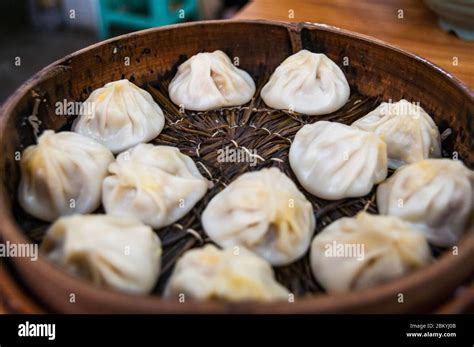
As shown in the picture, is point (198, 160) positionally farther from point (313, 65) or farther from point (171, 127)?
point (313, 65)

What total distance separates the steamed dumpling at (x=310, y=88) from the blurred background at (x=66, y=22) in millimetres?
2673

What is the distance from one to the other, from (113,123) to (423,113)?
3.34 ft

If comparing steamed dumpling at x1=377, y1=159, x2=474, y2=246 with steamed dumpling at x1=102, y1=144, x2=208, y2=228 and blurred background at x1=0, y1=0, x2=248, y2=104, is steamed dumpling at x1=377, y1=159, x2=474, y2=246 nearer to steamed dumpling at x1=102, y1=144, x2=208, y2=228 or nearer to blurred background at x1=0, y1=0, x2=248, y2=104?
steamed dumpling at x1=102, y1=144, x2=208, y2=228

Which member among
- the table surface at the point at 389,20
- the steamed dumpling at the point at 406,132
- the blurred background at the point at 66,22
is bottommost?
the blurred background at the point at 66,22

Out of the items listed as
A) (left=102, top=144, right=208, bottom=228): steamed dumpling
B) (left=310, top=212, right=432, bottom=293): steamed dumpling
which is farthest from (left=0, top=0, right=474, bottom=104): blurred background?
(left=102, top=144, right=208, bottom=228): steamed dumpling

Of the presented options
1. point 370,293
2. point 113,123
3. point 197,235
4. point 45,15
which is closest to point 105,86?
point 113,123

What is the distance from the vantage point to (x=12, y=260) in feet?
3.64

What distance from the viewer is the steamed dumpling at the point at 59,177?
139cm

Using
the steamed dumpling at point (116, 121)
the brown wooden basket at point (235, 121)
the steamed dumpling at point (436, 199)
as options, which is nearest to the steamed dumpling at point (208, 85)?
the brown wooden basket at point (235, 121)

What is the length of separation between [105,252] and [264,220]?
406mm

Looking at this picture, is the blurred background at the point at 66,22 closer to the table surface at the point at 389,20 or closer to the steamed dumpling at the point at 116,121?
the table surface at the point at 389,20

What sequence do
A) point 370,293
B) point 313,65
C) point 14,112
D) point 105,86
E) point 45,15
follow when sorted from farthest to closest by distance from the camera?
1. point 45,15
2. point 313,65
3. point 105,86
4. point 14,112
5. point 370,293
